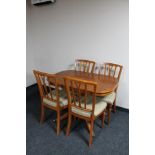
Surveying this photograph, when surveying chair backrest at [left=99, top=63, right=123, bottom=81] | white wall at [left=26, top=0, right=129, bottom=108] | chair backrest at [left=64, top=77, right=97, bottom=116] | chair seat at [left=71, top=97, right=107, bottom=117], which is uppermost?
white wall at [left=26, top=0, right=129, bottom=108]

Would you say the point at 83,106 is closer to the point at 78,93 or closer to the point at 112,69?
the point at 78,93

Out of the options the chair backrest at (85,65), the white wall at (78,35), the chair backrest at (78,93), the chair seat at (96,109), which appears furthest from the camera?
the chair backrest at (85,65)

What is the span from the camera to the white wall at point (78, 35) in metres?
2.48

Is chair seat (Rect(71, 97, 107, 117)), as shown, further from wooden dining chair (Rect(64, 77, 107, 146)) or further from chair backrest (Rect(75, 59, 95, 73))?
chair backrest (Rect(75, 59, 95, 73))

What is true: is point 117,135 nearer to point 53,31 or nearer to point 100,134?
point 100,134

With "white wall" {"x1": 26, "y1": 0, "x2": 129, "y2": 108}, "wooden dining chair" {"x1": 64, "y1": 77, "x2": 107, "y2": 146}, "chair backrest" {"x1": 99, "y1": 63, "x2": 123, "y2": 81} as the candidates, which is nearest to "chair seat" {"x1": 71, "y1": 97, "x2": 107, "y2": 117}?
"wooden dining chair" {"x1": 64, "y1": 77, "x2": 107, "y2": 146}

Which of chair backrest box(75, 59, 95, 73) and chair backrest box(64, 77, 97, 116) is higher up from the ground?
chair backrest box(75, 59, 95, 73)

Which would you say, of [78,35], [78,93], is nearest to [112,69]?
[78,35]

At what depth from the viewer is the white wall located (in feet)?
8.15

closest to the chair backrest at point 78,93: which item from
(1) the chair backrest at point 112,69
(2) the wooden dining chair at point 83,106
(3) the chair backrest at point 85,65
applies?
(2) the wooden dining chair at point 83,106

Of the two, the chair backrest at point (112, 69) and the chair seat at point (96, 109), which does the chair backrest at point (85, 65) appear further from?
the chair seat at point (96, 109)

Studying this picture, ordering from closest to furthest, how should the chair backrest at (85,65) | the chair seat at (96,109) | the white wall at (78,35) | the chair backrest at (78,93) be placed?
the chair backrest at (78,93) < the chair seat at (96,109) < the white wall at (78,35) < the chair backrest at (85,65)
